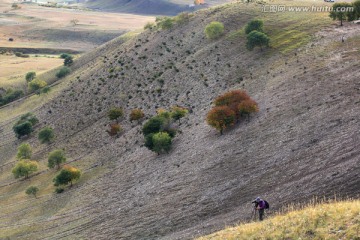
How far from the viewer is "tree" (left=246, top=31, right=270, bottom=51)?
6259 centimetres

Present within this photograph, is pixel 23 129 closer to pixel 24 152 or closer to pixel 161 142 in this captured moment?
pixel 24 152

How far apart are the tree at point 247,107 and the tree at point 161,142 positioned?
999 cm

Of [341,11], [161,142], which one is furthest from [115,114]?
[341,11]

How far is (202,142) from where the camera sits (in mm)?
47188

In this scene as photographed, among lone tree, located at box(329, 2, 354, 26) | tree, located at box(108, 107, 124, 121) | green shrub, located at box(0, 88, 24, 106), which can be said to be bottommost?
green shrub, located at box(0, 88, 24, 106)

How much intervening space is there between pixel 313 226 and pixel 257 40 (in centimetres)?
4664

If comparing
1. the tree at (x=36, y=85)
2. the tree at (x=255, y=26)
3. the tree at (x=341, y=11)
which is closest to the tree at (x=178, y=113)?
the tree at (x=255, y=26)

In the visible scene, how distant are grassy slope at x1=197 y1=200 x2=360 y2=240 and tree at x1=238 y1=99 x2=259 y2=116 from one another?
23.8 meters

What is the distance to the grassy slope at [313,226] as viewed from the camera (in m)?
19.3

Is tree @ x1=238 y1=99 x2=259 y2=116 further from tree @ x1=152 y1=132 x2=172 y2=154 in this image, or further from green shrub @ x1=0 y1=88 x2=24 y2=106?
green shrub @ x1=0 y1=88 x2=24 y2=106

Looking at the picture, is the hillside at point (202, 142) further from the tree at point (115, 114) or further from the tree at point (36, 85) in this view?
the tree at point (36, 85)

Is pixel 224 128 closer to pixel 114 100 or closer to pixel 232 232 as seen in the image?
pixel 232 232

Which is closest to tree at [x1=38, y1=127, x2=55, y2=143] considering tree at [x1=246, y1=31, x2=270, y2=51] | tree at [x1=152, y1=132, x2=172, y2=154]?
tree at [x1=152, y1=132, x2=172, y2=154]

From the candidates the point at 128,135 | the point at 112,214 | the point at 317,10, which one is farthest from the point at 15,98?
the point at 317,10
